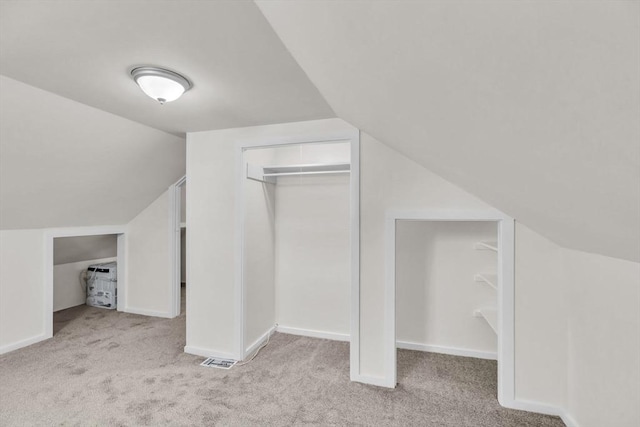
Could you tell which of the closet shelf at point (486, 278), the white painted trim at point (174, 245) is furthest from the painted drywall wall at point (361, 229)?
the white painted trim at point (174, 245)

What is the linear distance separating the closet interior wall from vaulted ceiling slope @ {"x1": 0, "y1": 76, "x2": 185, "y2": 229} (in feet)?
4.13

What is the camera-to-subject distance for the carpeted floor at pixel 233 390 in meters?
2.12

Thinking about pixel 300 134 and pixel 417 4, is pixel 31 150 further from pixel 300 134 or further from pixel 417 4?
pixel 417 4

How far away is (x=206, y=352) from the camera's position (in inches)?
119

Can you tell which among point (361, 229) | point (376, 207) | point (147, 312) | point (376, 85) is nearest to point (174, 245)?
point (147, 312)

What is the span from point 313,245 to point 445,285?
4.76ft

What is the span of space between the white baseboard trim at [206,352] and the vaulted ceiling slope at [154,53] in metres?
2.20

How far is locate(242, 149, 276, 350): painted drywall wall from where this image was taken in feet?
9.96

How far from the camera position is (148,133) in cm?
307

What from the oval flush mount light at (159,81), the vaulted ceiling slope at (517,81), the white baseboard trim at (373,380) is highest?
the oval flush mount light at (159,81)

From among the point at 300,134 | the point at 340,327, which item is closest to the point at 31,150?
the point at 300,134

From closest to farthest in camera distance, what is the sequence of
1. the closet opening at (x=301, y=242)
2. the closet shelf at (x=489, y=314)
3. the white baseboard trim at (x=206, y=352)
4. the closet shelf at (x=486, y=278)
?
the closet shelf at (x=489, y=314), the closet shelf at (x=486, y=278), the white baseboard trim at (x=206, y=352), the closet opening at (x=301, y=242)

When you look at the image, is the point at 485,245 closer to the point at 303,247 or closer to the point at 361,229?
the point at 361,229

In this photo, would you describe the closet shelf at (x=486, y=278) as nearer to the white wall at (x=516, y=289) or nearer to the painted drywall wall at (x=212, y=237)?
the white wall at (x=516, y=289)
